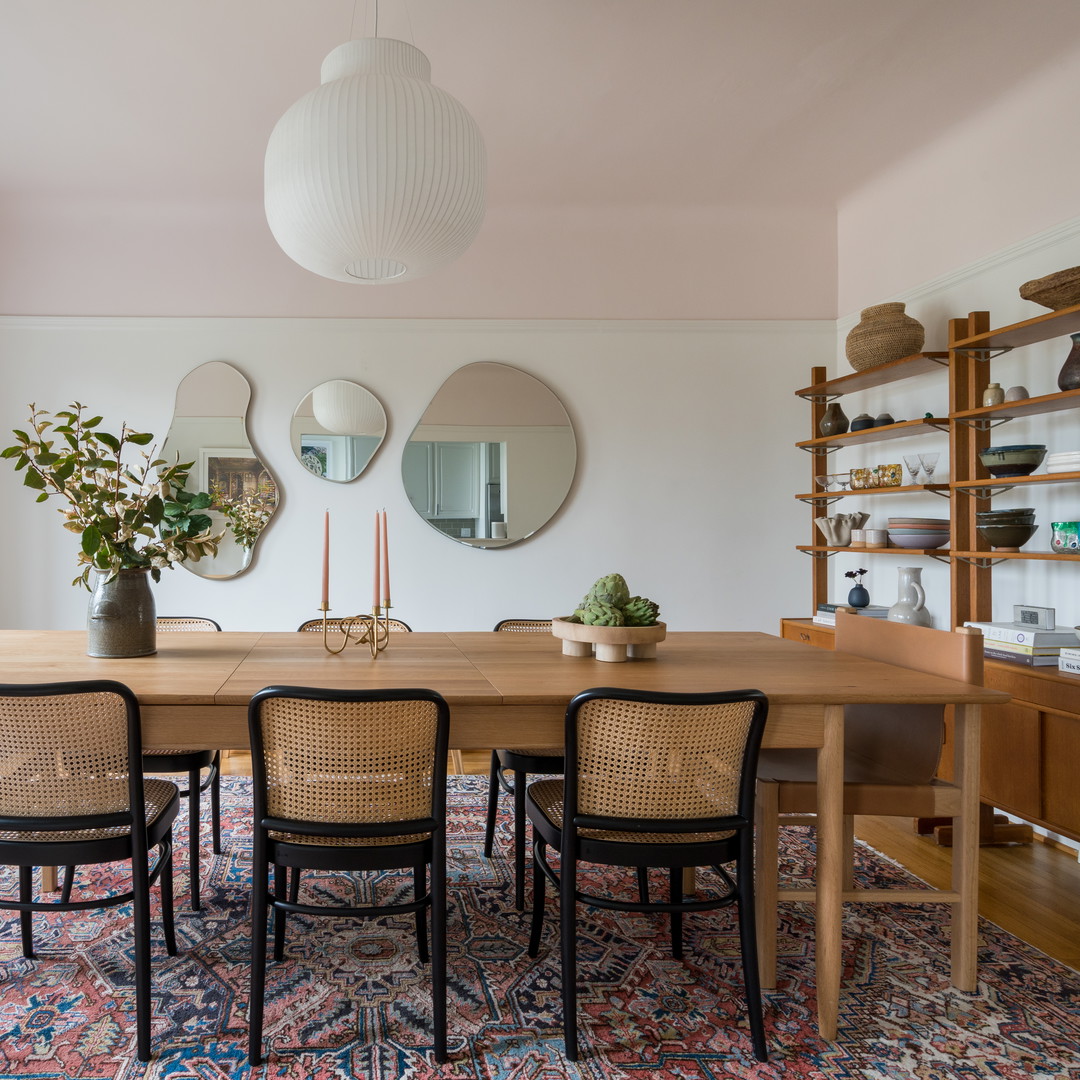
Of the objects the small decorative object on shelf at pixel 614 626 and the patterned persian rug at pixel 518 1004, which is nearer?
the patterned persian rug at pixel 518 1004

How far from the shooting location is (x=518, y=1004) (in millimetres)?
1911

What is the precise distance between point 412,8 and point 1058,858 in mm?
3722

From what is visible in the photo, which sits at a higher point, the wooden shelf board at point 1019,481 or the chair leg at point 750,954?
the wooden shelf board at point 1019,481

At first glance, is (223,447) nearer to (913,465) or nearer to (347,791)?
(347,791)

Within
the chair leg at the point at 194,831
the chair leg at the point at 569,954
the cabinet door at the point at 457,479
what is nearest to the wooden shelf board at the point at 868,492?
the cabinet door at the point at 457,479

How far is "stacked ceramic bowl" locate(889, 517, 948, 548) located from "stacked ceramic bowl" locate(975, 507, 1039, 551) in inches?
12.9

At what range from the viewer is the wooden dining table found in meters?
1.78

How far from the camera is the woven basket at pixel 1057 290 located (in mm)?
2725

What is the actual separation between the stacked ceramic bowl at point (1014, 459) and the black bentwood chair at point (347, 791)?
2.44m

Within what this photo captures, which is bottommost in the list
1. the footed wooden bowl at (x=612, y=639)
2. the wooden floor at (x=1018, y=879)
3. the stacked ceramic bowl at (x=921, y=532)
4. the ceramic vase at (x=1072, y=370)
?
the wooden floor at (x=1018, y=879)

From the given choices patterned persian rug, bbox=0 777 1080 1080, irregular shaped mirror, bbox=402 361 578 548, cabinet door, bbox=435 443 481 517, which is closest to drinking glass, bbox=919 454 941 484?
irregular shaped mirror, bbox=402 361 578 548

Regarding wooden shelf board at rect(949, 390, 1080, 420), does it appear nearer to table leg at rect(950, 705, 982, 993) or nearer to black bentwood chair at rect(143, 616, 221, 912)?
table leg at rect(950, 705, 982, 993)

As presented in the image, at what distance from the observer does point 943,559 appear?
3553 millimetres

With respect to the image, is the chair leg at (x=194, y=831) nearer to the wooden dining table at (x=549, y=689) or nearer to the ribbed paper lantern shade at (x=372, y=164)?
the wooden dining table at (x=549, y=689)
